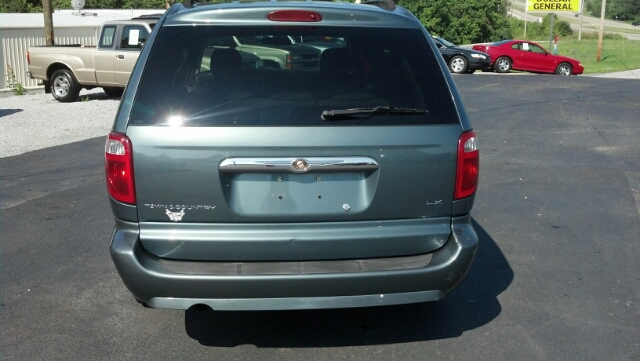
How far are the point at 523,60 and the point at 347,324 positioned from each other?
91.8 feet

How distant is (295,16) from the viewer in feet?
13.2

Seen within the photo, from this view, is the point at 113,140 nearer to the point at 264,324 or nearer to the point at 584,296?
the point at 264,324

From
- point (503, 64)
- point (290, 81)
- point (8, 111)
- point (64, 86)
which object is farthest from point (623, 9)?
point (290, 81)

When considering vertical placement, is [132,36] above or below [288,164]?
below

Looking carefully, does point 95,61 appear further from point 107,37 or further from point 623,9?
point 623,9

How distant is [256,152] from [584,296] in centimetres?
281

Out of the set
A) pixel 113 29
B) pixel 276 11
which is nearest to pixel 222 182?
pixel 276 11

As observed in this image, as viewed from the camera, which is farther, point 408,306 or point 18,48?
point 18,48

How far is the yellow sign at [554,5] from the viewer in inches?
1987

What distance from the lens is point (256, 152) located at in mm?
3762

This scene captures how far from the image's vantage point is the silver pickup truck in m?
Result: 16.8

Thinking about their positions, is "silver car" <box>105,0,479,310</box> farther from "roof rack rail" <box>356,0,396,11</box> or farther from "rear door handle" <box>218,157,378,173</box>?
"roof rack rail" <box>356,0,396,11</box>

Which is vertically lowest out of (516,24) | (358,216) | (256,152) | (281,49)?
(516,24)

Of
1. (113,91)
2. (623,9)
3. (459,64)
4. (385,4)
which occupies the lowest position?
(623,9)
